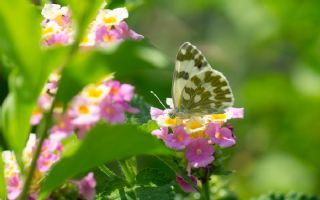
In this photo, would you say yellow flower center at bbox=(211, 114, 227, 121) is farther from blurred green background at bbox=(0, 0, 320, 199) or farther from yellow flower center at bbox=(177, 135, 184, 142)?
blurred green background at bbox=(0, 0, 320, 199)

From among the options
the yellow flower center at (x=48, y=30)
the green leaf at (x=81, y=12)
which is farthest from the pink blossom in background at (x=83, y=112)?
the yellow flower center at (x=48, y=30)

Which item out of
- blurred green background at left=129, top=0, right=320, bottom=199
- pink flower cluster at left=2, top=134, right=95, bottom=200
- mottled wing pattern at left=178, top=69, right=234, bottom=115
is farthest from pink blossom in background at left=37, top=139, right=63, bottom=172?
blurred green background at left=129, top=0, right=320, bottom=199

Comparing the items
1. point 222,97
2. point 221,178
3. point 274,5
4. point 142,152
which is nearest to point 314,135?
point 274,5

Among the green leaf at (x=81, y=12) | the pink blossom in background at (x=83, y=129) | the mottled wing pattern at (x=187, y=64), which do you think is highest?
the green leaf at (x=81, y=12)

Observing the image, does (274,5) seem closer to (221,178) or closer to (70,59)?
(221,178)

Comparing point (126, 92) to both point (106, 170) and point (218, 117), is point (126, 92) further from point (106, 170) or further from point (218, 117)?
point (218, 117)

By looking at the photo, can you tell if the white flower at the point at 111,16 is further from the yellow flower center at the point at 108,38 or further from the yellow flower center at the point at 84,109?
the yellow flower center at the point at 84,109

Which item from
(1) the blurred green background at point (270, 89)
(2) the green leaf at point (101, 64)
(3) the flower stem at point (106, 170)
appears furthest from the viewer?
(1) the blurred green background at point (270, 89)
